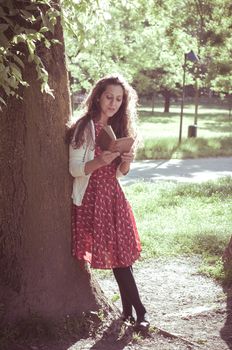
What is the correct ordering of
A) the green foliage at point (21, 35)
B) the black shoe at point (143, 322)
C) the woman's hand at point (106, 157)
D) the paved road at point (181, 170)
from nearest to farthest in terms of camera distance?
1. the green foliage at point (21, 35)
2. the woman's hand at point (106, 157)
3. the black shoe at point (143, 322)
4. the paved road at point (181, 170)

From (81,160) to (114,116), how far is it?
52 cm

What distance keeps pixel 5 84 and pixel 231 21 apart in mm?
6486

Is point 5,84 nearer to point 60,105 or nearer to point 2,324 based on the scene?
point 60,105

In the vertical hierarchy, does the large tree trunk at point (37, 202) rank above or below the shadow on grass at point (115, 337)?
above

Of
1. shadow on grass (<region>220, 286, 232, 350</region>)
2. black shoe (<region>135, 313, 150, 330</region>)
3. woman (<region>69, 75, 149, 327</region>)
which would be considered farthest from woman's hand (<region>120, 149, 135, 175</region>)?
shadow on grass (<region>220, 286, 232, 350</region>)

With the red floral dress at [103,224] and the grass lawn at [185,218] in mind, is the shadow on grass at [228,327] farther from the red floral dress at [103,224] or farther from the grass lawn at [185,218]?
the red floral dress at [103,224]

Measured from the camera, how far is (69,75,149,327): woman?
372 cm

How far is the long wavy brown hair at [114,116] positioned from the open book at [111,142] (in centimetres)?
14

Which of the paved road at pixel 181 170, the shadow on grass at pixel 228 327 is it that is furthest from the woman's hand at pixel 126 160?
the paved road at pixel 181 170

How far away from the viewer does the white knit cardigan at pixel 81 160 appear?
369cm

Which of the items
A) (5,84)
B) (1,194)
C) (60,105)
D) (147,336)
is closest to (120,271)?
(147,336)

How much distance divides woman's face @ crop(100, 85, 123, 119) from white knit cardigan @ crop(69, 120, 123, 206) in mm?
185

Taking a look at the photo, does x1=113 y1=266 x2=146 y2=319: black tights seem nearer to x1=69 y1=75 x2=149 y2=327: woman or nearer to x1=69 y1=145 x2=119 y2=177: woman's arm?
x1=69 y1=75 x2=149 y2=327: woman

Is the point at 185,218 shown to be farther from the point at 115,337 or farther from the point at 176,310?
the point at 115,337
